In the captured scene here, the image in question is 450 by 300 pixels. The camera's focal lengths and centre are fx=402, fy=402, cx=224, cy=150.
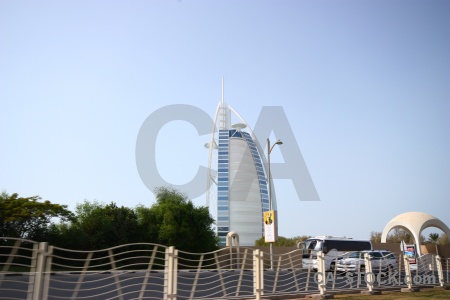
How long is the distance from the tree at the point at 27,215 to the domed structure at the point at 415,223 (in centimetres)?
3085

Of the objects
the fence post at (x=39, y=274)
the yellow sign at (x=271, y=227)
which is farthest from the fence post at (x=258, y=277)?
the yellow sign at (x=271, y=227)

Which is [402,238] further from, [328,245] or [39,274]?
[39,274]

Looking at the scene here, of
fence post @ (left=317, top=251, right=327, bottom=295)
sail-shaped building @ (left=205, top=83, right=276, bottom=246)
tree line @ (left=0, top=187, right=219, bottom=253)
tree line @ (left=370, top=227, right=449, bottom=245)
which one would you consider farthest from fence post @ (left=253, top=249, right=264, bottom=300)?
sail-shaped building @ (left=205, top=83, right=276, bottom=246)

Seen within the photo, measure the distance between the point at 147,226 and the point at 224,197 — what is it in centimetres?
6017

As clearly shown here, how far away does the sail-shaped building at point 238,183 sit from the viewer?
306ft

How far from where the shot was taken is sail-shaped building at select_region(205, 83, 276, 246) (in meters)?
93.1

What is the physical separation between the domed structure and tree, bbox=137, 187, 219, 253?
18610mm

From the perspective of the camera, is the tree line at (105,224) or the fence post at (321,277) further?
the tree line at (105,224)

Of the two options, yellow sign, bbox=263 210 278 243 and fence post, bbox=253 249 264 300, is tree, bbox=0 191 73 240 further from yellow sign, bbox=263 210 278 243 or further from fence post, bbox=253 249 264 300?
fence post, bbox=253 249 264 300

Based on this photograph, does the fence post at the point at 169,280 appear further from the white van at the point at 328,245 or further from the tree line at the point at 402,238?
the tree line at the point at 402,238

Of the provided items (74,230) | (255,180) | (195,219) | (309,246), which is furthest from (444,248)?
(255,180)

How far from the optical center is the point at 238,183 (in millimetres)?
93438

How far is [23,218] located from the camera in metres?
27.5

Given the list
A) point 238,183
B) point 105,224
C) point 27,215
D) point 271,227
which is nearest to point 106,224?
point 105,224
